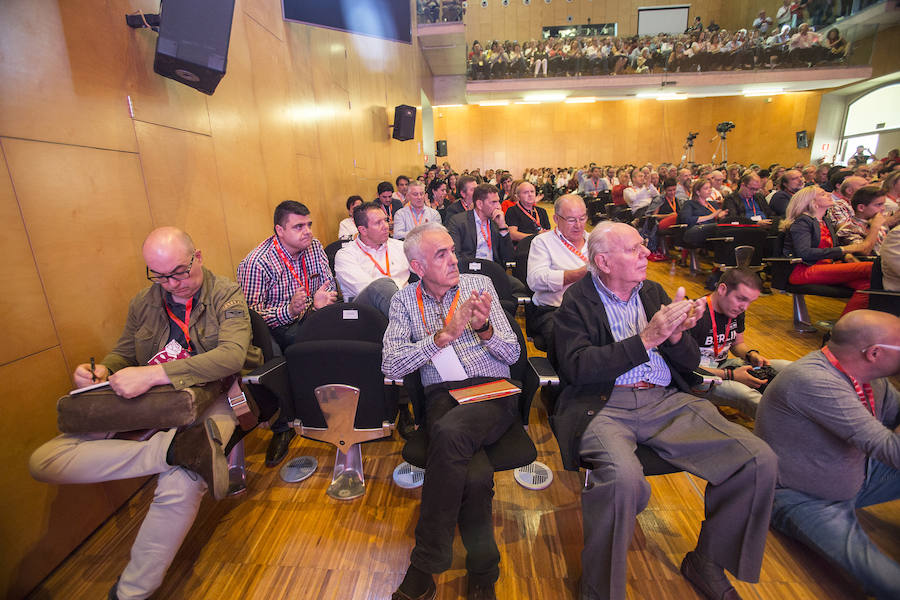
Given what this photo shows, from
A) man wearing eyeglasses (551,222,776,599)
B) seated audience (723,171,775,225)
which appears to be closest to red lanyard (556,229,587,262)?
man wearing eyeglasses (551,222,776,599)

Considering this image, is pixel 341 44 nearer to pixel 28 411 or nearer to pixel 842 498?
pixel 28 411

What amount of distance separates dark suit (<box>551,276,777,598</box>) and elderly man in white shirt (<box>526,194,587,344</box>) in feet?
3.00

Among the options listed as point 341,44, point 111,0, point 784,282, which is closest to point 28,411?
point 111,0

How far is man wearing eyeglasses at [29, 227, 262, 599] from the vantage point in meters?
1.50

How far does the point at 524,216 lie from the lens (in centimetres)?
479

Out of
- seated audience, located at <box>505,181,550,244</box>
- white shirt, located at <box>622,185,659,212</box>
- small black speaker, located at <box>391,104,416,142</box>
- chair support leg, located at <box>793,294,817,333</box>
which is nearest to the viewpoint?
chair support leg, located at <box>793,294,817,333</box>

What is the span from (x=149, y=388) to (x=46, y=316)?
621 millimetres

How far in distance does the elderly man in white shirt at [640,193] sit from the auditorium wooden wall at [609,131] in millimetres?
12092

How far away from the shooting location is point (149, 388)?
155cm

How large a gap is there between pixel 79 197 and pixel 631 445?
2.59 meters

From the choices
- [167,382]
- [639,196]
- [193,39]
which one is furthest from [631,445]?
[639,196]

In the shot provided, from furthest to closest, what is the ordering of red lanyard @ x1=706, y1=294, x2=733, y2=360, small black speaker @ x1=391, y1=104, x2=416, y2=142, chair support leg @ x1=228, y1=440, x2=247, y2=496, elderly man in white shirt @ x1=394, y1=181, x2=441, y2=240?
small black speaker @ x1=391, y1=104, x2=416, y2=142
elderly man in white shirt @ x1=394, y1=181, x2=441, y2=240
red lanyard @ x1=706, y1=294, x2=733, y2=360
chair support leg @ x1=228, y1=440, x2=247, y2=496

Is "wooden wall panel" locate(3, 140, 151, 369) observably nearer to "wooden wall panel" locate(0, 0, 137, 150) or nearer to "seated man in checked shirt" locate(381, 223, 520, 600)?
"wooden wall panel" locate(0, 0, 137, 150)

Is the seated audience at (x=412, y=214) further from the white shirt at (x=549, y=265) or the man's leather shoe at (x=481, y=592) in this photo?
the man's leather shoe at (x=481, y=592)
